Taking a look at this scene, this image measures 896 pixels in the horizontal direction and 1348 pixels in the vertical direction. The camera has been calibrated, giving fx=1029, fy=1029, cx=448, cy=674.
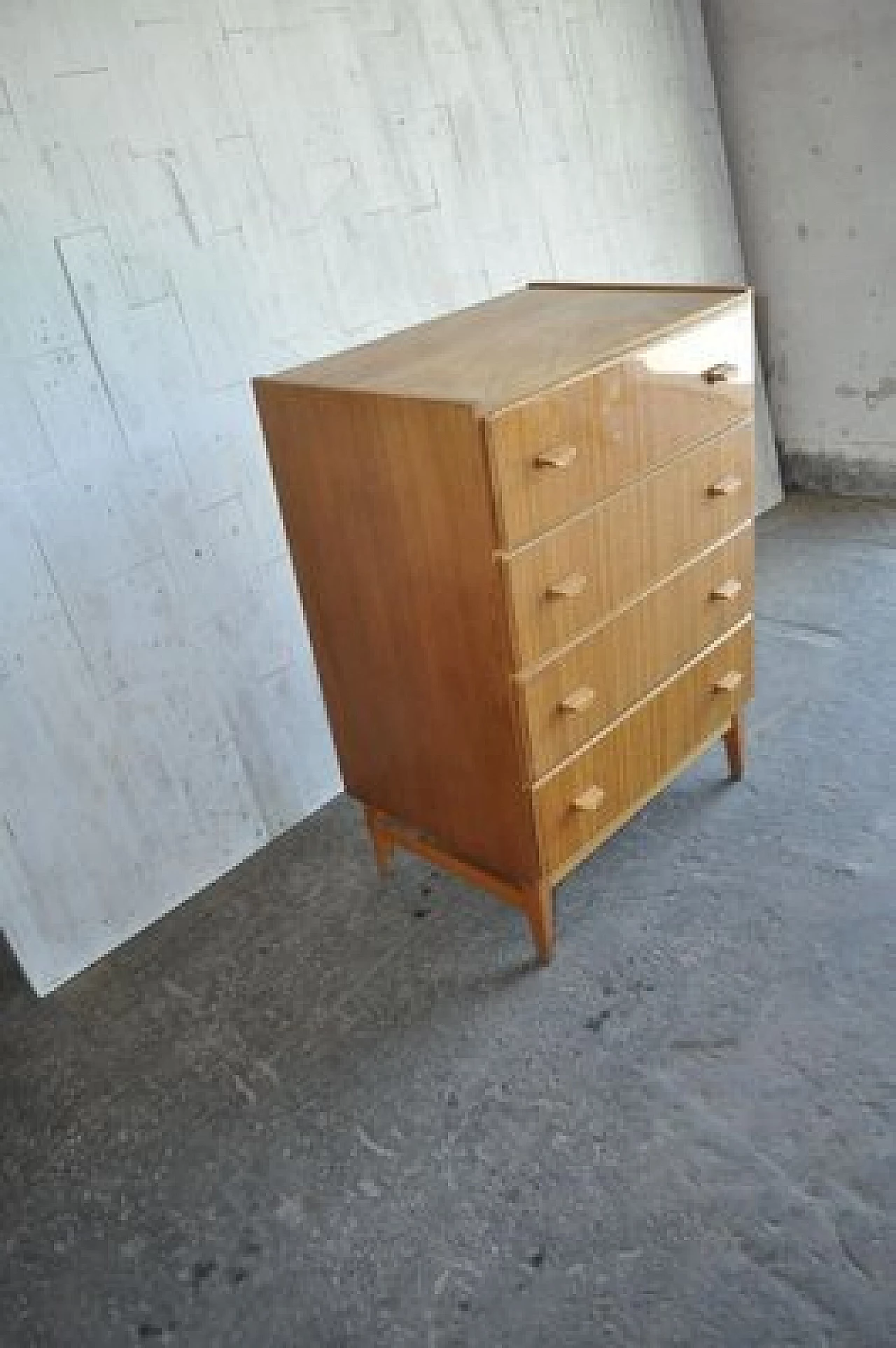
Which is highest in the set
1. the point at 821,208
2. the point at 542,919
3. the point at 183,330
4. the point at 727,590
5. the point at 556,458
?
the point at 183,330

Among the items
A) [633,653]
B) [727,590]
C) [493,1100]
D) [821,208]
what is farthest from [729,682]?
[821,208]

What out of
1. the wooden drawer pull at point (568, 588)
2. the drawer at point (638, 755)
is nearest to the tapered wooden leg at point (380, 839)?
the drawer at point (638, 755)

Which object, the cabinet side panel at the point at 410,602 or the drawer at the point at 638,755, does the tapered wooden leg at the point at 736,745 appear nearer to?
the drawer at the point at 638,755

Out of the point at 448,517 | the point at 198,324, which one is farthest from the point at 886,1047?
the point at 198,324

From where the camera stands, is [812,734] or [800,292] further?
[800,292]

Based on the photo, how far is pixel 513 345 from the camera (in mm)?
1604

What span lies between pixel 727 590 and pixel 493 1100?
0.96 metres

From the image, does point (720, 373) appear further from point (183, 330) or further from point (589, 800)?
point (183, 330)

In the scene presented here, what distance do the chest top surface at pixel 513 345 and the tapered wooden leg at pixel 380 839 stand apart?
83 centimetres

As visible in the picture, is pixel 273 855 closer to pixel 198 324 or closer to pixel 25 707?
pixel 25 707

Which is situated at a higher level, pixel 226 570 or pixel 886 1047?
pixel 226 570

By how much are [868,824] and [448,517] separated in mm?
1077

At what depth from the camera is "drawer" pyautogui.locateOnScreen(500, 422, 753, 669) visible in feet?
4.86

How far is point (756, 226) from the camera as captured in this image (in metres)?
3.12
